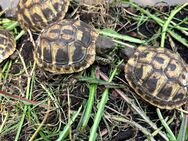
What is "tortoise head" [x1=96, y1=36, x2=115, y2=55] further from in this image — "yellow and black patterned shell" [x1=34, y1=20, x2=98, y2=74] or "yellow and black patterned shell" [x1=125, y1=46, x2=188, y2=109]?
"yellow and black patterned shell" [x1=125, y1=46, x2=188, y2=109]

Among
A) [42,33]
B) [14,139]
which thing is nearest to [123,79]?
[42,33]

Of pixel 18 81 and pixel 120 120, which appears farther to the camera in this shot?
pixel 18 81

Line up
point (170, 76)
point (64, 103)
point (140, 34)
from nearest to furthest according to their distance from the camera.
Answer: point (170, 76)
point (64, 103)
point (140, 34)

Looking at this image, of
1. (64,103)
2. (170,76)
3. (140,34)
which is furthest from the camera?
(140,34)

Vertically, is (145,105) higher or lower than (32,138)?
higher

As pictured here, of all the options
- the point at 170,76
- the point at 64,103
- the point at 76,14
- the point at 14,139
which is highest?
the point at 76,14

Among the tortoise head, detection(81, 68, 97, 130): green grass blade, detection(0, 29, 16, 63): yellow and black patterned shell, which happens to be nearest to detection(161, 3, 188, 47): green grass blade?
the tortoise head

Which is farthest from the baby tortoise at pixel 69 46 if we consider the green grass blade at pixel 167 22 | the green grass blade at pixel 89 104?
the green grass blade at pixel 167 22

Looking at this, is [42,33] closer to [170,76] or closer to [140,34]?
[140,34]
